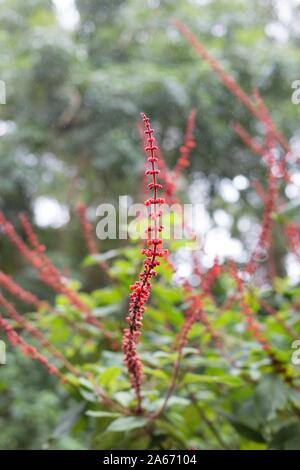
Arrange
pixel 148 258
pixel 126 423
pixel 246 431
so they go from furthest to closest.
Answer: pixel 246 431 < pixel 126 423 < pixel 148 258

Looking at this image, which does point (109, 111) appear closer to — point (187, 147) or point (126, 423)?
point (187, 147)

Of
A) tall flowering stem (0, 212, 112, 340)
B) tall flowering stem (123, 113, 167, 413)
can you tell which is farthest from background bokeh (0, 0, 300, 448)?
tall flowering stem (123, 113, 167, 413)

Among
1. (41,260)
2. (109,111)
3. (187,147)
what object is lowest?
(41,260)

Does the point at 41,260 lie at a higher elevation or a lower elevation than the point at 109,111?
lower

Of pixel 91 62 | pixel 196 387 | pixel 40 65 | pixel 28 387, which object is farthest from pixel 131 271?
pixel 91 62

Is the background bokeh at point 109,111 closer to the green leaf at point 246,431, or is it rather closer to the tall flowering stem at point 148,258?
the green leaf at point 246,431

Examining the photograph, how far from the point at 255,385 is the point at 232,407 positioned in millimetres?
154

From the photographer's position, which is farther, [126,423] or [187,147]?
[187,147]

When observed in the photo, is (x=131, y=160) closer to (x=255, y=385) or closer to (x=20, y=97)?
(x=20, y=97)

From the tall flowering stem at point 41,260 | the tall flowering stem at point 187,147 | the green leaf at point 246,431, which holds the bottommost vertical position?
the green leaf at point 246,431

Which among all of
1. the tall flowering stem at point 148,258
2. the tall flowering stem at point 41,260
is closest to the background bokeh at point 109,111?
the tall flowering stem at point 41,260

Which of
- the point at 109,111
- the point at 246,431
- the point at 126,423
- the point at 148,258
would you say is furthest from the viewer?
the point at 109,111

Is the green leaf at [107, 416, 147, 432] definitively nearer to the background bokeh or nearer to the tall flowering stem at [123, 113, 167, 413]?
the tall flowering stem at [123, 113, 167, 413]

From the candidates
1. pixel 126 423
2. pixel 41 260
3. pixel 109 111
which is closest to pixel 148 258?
pixel 126 423
